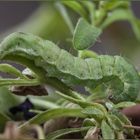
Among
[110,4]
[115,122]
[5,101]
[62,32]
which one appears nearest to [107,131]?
[115,122]

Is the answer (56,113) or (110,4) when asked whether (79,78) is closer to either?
(56,113)

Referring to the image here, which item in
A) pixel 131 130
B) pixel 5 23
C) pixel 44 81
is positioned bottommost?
pixel 131 130

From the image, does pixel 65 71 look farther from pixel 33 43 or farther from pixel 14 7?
pixel 14 7

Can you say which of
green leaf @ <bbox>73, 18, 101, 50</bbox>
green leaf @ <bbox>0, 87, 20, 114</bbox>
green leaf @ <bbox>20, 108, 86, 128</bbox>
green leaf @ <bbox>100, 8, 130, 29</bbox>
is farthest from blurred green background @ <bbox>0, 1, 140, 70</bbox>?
green leaf @ <bbox>20, 108, 86, 128</bbox>

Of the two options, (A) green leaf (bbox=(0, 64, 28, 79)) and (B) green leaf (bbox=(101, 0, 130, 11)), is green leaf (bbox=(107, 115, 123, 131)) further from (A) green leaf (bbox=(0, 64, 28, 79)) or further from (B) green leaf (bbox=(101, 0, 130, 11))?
(B) green leaf (bbox=(101, 0, 130, 11))

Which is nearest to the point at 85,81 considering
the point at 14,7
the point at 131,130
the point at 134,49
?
the point at 131,130

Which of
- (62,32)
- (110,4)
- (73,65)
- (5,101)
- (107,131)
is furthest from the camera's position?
(62,32)
